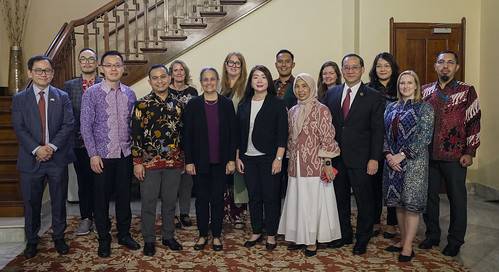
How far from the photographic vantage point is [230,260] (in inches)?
125

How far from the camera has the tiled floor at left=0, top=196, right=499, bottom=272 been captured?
3.18m

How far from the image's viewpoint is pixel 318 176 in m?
3.24

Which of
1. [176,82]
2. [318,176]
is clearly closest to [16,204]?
[176,82]

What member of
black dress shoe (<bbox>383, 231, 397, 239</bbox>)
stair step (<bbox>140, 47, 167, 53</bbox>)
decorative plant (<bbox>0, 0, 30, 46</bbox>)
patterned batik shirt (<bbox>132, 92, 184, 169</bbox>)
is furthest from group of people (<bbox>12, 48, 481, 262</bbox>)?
decorative plant (<bbox>0, 0, 30, 46</bbox>)

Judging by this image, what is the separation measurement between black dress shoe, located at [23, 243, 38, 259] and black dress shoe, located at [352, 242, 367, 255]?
2.30 m

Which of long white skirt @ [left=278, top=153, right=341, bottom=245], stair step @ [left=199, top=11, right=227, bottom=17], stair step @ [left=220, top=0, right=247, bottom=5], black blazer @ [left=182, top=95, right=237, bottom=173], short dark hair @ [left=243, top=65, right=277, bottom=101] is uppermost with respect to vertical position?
stair step @ [left=220, top=0, right=247, bottom=5]

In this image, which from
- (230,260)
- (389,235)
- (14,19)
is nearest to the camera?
(230,260)

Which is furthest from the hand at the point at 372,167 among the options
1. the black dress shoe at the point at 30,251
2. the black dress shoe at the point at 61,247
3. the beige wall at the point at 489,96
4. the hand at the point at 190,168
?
the beige wall at the point at 489,96

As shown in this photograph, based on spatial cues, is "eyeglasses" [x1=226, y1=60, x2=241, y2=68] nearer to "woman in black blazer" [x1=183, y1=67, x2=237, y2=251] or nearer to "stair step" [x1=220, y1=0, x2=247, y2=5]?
"woman in black blazer" [x1=183, y1=67, x2=237, y2=251]

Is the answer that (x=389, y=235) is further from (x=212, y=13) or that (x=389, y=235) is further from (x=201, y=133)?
(x=212, y=13)

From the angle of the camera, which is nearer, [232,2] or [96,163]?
[96,163]

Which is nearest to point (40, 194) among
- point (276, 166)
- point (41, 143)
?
point (41, 143)

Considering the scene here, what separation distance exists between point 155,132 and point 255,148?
2.33 ft

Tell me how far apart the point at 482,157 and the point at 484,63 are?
43.1 inches
